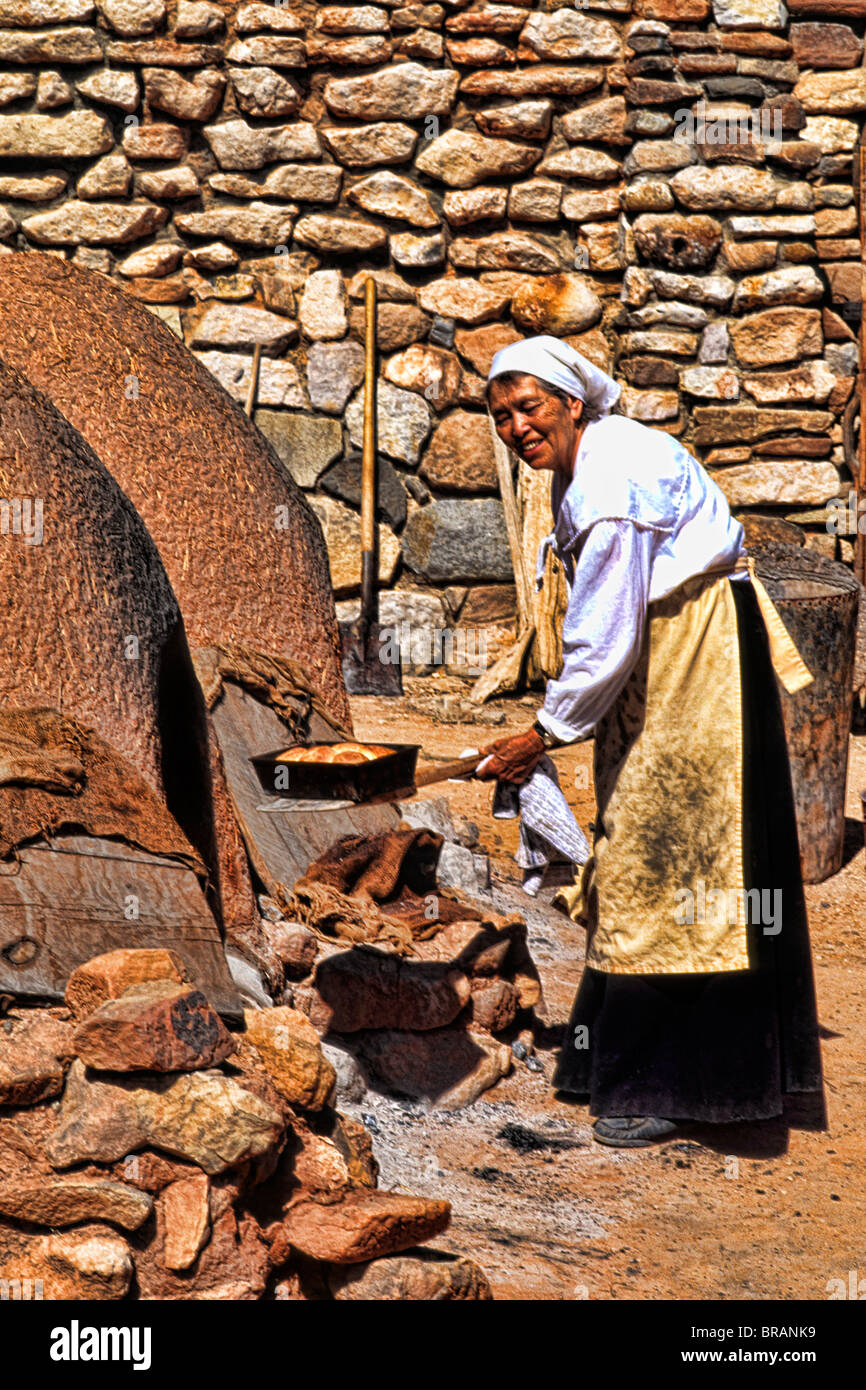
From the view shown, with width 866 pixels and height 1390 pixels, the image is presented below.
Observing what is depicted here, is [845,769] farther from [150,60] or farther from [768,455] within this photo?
[150,60]

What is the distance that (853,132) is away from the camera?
262 inches

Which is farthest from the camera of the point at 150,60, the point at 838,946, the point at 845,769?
the point at 150,60

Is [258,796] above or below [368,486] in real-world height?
below

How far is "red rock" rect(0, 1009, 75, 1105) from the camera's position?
2.16 m

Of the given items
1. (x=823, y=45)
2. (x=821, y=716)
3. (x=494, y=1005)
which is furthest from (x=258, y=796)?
(x=823, y=45)

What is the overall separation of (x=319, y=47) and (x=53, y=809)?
534cm

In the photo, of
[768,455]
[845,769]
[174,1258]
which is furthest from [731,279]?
[174,1258]

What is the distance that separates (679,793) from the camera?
283 centimetres

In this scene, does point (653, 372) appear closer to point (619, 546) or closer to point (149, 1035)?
point (619, 546)

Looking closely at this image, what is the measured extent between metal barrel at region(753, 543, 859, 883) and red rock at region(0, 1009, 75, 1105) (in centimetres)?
298

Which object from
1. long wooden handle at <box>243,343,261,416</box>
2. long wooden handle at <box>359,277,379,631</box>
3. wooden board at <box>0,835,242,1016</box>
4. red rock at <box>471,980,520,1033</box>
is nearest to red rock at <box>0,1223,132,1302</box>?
wooden board at <box>0,835,242,1016</box>

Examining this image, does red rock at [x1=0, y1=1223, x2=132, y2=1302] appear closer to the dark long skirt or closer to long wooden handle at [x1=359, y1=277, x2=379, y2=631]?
the dark long skirt

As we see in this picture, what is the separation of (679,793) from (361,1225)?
1.12 metres

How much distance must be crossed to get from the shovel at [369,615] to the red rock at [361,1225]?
4.59 metres
